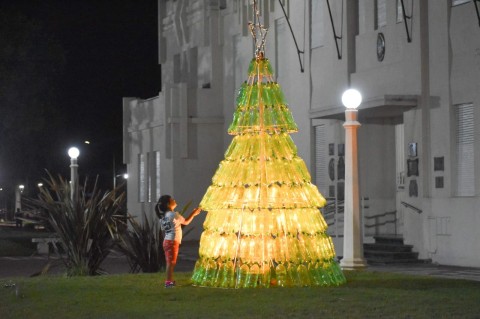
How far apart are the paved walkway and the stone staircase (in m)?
0.70

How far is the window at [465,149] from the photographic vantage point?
23.4m

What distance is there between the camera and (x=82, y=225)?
21.0 meters

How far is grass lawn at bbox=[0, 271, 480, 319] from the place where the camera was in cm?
1339

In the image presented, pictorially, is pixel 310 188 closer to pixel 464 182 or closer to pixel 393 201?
pixel 464 182

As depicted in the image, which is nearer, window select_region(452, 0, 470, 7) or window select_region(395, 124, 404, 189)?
window select_region(452, 0, 470, 7)

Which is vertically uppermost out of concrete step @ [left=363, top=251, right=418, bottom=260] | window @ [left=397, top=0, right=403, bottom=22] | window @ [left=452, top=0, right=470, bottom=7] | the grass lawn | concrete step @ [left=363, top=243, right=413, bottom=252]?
window @ [left=397, top=0, right=403, bottom=22]

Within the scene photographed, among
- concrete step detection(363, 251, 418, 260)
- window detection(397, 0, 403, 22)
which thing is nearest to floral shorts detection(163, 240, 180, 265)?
concrete step detection(363, 251, 418, 260)

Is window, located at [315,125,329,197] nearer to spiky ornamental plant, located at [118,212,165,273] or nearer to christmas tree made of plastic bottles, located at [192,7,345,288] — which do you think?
spiky ornamental plant, located at [118,212,165,273]

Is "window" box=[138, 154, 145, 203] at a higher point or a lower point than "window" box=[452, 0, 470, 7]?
lower

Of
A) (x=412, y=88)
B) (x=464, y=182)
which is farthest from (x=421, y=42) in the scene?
(x=464, y=182)

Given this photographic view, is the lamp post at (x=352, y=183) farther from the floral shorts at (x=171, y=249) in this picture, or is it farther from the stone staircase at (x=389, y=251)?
the stone staircase at (x=389, y=251)

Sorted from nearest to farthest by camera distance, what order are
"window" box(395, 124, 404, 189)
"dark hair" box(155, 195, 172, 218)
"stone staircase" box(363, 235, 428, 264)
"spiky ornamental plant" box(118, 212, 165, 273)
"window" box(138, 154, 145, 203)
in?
"dark hair" box(155, 195, 172, 218) < "spiky ornamental plant" box(118, 212, 165, 273) < "stone staircase" box(363, 235, 428, 264) < "window" box(395, 124, 404, 189) < "window" box(138, 154, 145, 203)

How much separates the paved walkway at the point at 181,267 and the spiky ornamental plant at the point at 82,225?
1650 millimetres

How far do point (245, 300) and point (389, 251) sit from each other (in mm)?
10985
